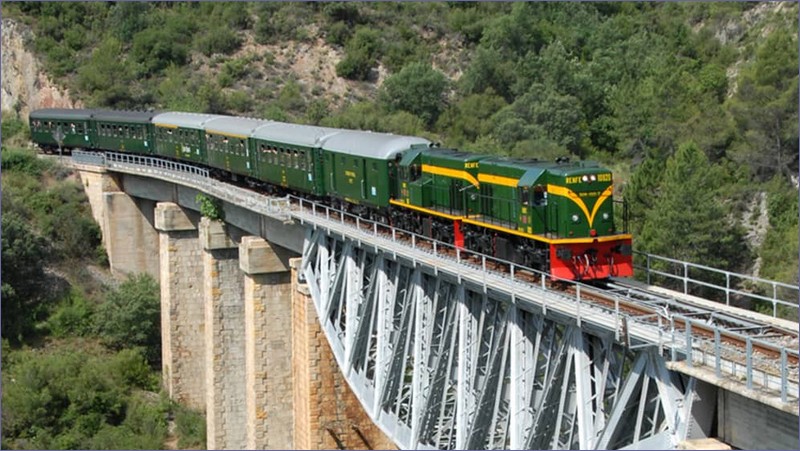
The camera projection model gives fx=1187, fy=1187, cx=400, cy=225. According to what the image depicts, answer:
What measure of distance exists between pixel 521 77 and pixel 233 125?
116 ft

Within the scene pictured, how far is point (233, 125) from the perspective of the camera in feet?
147

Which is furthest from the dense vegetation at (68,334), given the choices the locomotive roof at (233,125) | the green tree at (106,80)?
the green tree at (106,80)

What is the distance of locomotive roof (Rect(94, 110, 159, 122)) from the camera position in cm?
5604

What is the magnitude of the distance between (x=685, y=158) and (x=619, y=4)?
5420 cm

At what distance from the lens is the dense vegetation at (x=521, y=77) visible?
2078 inches

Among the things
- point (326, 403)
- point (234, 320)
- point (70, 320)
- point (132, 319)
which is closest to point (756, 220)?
point (234, 320)

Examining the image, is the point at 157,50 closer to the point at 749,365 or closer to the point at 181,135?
the point at 181,135

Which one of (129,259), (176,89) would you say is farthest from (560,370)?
(176,89)

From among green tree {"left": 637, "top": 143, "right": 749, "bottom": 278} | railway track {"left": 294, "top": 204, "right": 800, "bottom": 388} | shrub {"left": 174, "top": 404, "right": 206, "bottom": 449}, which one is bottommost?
shrub {"left": 174, "top": 404, "right": 206, "bottom": 449}

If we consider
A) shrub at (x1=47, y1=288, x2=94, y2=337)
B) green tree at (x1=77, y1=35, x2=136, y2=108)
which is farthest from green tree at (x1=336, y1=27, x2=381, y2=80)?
shrub at (x1=47, y1=288, x2=94, y2=337)

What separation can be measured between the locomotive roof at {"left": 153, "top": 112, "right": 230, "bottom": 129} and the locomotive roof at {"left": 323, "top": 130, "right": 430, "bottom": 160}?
1443 centimetres

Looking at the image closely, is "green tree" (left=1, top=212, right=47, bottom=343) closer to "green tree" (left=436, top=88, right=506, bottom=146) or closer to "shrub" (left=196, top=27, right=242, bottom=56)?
"green tree" (left=436, top=88, right=506, bottom=146)

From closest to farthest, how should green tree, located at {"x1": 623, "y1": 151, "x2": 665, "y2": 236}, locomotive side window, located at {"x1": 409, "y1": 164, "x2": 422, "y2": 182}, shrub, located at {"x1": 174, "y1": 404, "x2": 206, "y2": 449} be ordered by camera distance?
locomotive side window, located at {"x1": 409, "y1": 164, "x2": 422, "y2": 182} → shrub, located at {"x1": 174, "y1": 404, "x2": 206, "y2": 449} → green tree, located at {"x1": 623, "y1": 151, "x2": 665, "y2": 236}

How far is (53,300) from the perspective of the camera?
48.9m
